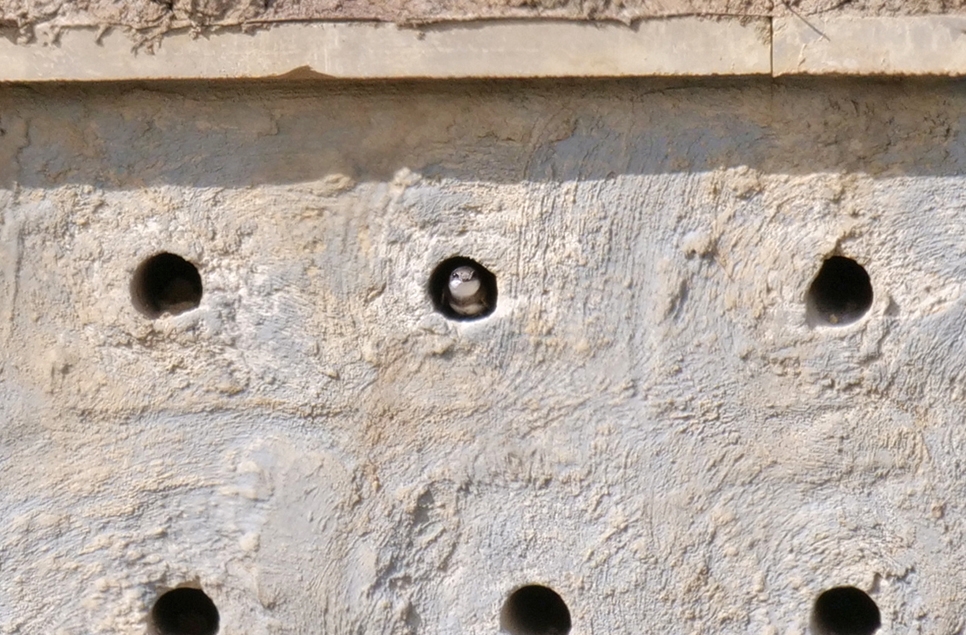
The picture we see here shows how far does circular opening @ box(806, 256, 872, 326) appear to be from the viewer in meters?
1.72

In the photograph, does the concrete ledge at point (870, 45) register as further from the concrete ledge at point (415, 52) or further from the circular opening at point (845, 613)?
the circular opening at point (845, 613)

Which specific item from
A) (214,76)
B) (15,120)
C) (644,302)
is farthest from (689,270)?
(15,120)

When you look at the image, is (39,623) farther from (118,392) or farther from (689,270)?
(689,270)

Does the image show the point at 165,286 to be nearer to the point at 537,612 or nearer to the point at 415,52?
the point at 415,52

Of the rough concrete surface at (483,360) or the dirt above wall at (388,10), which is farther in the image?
the rough concrete surface at (483,360)

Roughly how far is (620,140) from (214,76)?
0.61m

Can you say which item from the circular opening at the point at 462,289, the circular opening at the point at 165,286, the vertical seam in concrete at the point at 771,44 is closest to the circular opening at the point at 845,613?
the circular opening at the point at 462,289

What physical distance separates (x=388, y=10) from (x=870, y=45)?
2.22 ft

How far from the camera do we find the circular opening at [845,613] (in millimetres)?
1793

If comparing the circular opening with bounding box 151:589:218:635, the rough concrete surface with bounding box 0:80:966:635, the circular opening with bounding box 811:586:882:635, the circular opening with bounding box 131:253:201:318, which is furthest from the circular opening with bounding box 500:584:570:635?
the circular opening with bounding box 131:253:201:318

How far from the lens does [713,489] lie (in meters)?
1.74

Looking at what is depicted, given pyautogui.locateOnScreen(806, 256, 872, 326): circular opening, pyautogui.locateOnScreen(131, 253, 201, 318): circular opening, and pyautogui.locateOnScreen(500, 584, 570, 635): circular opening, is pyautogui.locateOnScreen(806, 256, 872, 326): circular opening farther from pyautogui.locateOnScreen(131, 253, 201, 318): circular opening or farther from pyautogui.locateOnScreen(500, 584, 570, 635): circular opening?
pyautogui.locateOnScreen(131, 253, 201, 318): circular opening

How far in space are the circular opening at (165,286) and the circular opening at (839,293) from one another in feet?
3.21

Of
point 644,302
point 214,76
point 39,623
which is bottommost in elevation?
point 39,623
